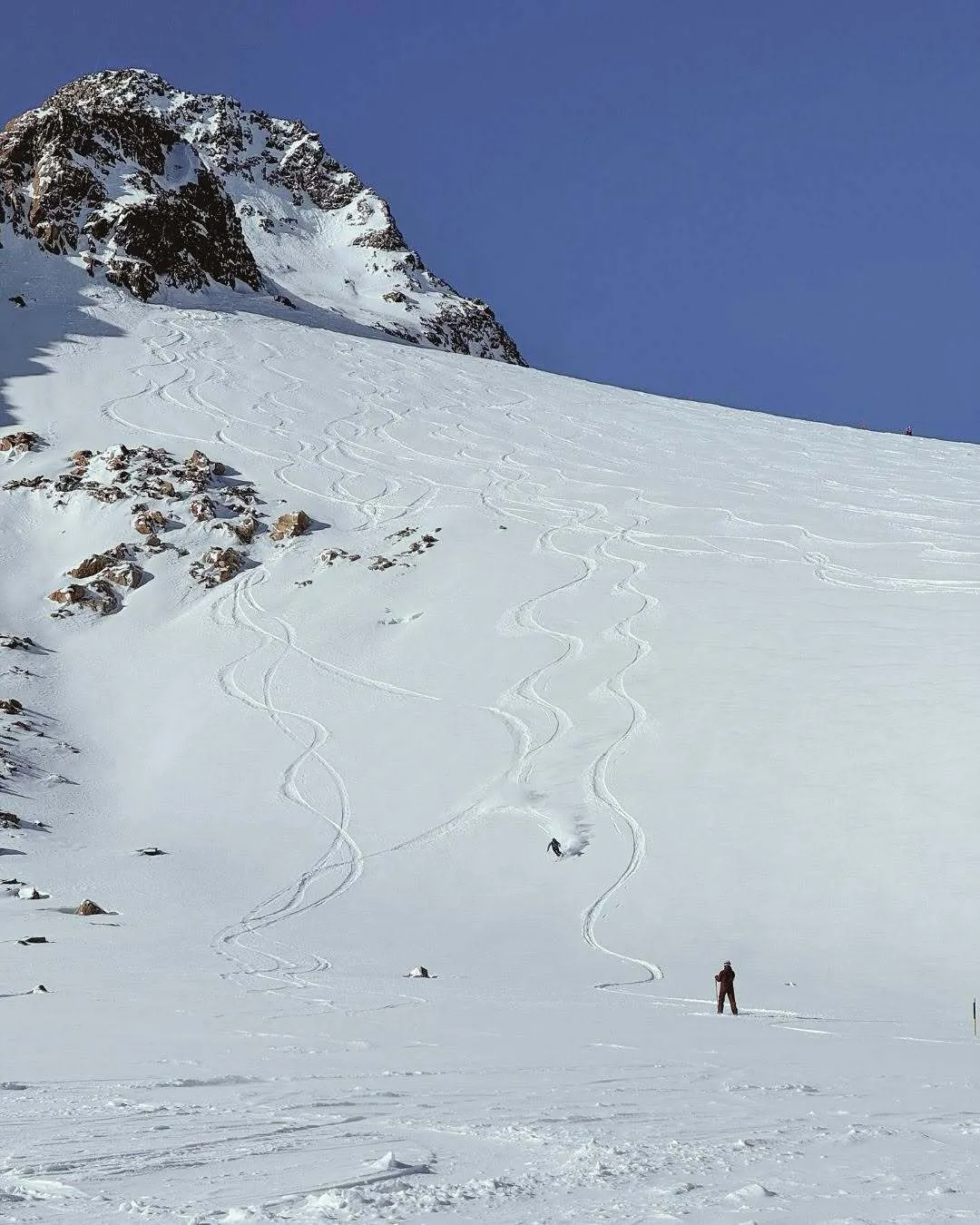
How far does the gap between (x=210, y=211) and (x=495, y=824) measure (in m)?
54.9

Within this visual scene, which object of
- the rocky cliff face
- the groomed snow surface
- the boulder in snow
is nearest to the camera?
the groomed snow surface

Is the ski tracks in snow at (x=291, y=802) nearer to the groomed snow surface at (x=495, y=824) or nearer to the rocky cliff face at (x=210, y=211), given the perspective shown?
the groomed snow surface at (x=495, y=824)

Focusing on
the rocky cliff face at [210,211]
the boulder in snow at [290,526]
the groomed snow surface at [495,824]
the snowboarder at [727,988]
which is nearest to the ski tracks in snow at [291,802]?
the groomed snow surface at [495,824]

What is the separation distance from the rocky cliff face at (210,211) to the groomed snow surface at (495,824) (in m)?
16.2

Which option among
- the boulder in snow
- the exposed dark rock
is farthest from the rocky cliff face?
the boulder in snow

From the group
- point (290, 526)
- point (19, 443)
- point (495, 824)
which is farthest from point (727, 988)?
point (19, 443)

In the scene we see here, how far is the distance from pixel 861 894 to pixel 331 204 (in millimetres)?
92488

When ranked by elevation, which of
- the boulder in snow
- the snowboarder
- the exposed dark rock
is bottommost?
the snowboarder

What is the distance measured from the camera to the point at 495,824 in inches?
819

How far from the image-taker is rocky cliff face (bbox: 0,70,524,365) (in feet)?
198

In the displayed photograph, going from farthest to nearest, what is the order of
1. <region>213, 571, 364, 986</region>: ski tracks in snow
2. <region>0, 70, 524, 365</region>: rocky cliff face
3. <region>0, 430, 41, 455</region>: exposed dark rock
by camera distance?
<region>0, 70, 524, 365</region>: rocky cliff face, <region>0, 430, 41, 455</region>: exposed dark rock, <region>213, 571, 364, 986</region>: ski tracks in snow

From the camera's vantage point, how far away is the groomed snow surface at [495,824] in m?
6.37

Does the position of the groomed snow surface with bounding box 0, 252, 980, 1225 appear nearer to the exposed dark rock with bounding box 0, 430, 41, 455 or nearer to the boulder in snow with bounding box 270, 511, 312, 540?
the boulder in snow with bounding box 270, 511, 312, 540

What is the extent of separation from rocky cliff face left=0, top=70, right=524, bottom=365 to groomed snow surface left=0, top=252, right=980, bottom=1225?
16.2m
